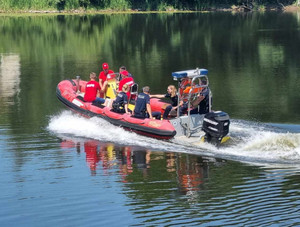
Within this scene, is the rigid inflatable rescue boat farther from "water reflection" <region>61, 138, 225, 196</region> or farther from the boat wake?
"water reflection" <region>61, 138, 225, 196</region>

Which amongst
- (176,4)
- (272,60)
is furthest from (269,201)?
(176,4)

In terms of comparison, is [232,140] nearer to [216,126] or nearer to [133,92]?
[216,126]

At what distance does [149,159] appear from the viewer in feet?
50.0

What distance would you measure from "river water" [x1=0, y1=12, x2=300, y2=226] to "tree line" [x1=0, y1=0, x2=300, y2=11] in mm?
38564

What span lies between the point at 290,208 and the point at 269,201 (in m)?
0.48

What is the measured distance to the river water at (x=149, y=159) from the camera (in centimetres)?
1155

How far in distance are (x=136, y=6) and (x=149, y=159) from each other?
6504cm

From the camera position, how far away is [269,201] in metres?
11.8

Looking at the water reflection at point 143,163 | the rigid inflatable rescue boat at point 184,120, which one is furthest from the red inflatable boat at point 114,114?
the water reflection at point 143,163

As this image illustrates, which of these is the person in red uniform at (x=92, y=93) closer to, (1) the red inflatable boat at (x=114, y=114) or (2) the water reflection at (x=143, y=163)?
(1) the red inflatable boat at (x=114, y=114)

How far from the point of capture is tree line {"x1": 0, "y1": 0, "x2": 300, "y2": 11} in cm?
7094

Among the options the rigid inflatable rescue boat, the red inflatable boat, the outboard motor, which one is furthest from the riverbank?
the outboard motor

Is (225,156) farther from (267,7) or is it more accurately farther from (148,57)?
(267,7)

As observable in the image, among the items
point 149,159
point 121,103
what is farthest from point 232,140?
point 121,103
